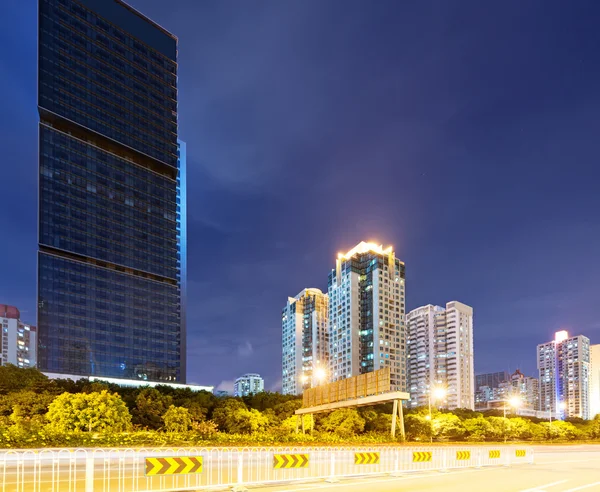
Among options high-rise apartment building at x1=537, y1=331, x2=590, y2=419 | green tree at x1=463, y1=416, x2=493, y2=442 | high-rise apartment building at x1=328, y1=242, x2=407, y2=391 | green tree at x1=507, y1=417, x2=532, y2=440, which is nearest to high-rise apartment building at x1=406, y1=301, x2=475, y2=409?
high-rise apartment building at x1=328, y1=242, x2=407, y2=391

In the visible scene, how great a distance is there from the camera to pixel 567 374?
178125 millimetres

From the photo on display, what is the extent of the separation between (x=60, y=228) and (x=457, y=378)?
108m

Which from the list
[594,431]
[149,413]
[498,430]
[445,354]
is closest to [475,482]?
[149,413]

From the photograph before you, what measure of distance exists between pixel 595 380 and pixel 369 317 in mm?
85187

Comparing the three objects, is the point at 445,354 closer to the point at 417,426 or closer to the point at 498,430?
the point at 498,430

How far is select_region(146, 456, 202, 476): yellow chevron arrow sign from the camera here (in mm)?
10586

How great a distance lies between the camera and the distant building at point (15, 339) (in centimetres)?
16388

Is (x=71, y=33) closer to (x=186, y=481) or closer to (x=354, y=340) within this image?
→ (x=354, y=340)

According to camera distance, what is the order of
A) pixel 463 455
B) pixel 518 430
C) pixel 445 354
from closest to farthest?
pixel 463 455
pixel 518 430
pixel 445 354

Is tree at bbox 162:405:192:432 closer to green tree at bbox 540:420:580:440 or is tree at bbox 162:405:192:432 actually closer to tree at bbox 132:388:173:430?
tree at bbox 132:388:173:430

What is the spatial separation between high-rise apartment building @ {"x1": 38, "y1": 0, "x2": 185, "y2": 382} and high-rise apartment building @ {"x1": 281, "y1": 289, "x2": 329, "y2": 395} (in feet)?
150

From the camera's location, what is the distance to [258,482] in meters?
13.2

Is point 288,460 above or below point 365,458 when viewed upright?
above

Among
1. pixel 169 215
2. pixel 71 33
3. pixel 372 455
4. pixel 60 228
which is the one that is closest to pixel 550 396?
pixel 169 215
